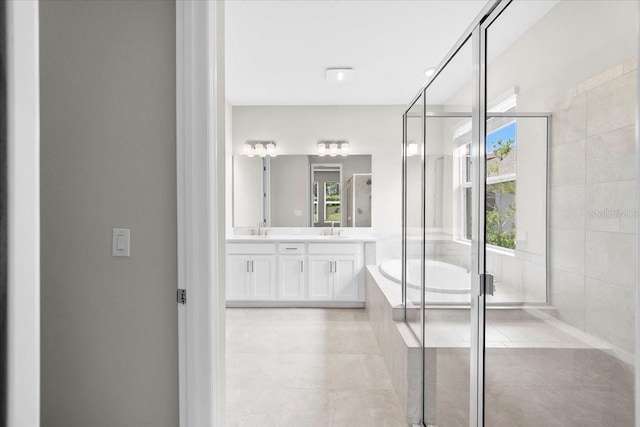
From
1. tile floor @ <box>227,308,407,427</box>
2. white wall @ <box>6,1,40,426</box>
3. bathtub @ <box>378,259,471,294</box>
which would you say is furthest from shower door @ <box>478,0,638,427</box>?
tile floor @ <box>227,308,407,427</box>

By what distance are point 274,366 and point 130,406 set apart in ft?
5.03

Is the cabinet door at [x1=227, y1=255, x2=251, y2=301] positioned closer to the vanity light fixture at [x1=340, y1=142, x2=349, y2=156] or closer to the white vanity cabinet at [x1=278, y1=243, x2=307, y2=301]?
the white vanity cabinet at [x1=278, y1=243, x2=307, y2=301]

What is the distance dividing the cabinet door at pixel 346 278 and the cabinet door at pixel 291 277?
367 mm

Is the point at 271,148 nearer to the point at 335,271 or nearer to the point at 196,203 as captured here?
the point at 335,271

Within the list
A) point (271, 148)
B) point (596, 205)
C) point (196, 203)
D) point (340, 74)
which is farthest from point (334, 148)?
point (596, 205)

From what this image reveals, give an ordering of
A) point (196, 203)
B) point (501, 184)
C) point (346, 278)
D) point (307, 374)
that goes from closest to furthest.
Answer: point (501, 184), point (196, 203), point (307, 374), point (346, 278)

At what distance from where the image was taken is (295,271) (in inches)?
174

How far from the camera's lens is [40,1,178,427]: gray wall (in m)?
1.37

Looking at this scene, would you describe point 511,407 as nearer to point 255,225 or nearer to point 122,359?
point 122,359

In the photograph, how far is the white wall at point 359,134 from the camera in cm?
489

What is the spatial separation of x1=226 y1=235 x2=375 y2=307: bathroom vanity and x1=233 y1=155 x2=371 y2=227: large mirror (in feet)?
1.90

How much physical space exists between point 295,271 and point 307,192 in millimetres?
1062

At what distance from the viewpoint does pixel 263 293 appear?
441 centimetres

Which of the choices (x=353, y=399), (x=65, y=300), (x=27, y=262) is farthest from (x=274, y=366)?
(x=27, y=262)
